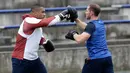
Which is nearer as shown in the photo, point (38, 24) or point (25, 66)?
point (38, 24)

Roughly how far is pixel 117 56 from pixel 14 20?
135 inches

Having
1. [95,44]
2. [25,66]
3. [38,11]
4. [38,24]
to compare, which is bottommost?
[25,66]

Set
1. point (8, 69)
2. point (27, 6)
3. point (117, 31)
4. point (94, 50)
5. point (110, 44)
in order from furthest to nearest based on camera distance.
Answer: point (27, 6)
point (117, 31)
point (110, 44)
point (8, 69)
point (94, 50)

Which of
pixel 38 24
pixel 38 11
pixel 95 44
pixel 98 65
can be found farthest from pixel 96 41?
pixel 38 11

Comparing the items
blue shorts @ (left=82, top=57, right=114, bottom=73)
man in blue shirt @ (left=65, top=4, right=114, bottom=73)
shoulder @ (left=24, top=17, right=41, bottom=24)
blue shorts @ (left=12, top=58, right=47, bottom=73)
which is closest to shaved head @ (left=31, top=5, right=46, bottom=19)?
shoulder @ (left=24, top=17, right=41, bottom=24)

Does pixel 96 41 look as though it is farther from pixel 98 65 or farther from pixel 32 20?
pixel 32 20

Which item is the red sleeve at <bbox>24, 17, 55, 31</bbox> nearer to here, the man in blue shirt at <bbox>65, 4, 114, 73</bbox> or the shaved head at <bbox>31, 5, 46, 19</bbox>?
the shaved head at <bbox>31, 5, 46, 19</bbox>

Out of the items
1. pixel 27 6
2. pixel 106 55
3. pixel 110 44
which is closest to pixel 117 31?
pixel 110 44

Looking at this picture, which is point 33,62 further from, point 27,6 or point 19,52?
point 27,6

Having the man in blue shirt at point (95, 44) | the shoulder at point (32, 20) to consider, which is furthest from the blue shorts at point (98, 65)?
the shoulder at point (32, 20)

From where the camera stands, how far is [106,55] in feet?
23.5

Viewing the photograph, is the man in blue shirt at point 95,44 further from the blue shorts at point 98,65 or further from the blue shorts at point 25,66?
the blue shorts at point 25,66

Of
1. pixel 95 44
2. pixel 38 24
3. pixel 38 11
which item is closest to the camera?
pixel 95 44

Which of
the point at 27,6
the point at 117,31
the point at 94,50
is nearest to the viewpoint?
the point at 94,50
